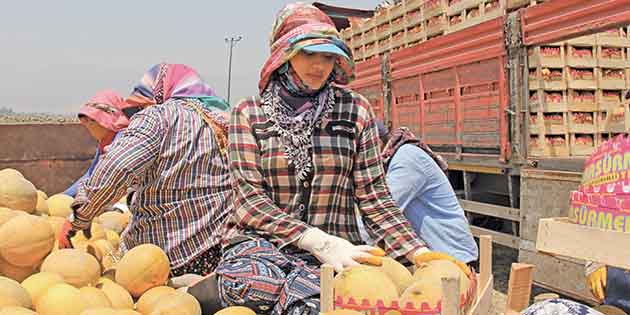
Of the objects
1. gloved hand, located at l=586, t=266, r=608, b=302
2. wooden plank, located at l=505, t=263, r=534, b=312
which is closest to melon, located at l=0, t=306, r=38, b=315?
wooden plank, located at l=505, t=263, r=534, b=312

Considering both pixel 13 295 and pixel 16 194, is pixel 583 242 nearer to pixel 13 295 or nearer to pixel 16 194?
pixel 13 295

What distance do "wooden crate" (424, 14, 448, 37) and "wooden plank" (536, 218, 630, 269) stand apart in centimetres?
488

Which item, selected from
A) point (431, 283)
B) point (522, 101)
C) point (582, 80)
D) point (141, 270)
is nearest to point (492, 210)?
point (522, 101)

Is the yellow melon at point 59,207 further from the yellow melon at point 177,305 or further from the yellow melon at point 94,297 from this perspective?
the yellow melon at point 177,305

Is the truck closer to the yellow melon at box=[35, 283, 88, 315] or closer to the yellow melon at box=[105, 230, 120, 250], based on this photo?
the yellow melon at box=[105, 230, 120, 250]

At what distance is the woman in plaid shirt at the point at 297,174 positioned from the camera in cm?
218

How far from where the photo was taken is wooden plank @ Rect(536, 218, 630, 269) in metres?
1.87

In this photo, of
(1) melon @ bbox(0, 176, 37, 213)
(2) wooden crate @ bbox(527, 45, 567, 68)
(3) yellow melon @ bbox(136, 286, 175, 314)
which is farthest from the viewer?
(2) wooden crate @ bbox(527, 45, 567, 68)

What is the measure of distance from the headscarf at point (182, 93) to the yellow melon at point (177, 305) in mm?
980

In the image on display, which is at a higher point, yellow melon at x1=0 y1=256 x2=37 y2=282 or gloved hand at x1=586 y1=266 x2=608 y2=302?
yellow melon at x1=0 y1=256 x2=37 y2=282

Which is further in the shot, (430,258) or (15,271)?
(15,271)

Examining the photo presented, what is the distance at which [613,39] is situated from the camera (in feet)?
18.7

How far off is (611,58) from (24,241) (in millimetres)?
5148

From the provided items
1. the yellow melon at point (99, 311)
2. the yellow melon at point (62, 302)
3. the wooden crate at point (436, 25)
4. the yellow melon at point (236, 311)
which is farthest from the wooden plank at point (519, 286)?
the wooden crate at point (436, 25)
